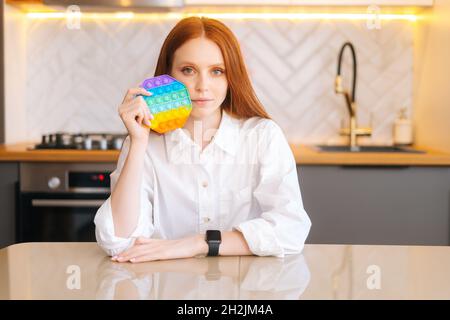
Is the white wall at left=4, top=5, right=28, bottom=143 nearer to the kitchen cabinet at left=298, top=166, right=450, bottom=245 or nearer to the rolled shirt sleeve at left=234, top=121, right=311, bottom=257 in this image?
the kitchen cabinet at left=298, top=166, right=450, bottom=245

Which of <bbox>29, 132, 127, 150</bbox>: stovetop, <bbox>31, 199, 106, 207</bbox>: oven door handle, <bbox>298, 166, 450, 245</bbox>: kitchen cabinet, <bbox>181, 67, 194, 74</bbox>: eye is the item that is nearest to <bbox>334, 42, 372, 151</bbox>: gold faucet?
<bbox>298, 166, 450, 245</bbox>: kitchen cabinet

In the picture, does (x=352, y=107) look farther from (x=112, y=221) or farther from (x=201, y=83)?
(x=112, y=221)

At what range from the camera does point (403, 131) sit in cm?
278

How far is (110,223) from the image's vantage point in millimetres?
1286

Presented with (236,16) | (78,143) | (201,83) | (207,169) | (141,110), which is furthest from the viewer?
(236,16)

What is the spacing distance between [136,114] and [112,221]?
0.23 m

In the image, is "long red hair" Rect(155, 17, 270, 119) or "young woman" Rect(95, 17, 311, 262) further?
"long red hair" Rect(155, 17, 270, 119)

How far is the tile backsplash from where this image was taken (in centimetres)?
284

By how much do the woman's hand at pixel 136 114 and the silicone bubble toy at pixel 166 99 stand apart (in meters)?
0.01

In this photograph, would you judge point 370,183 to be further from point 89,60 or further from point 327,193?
point 89,60

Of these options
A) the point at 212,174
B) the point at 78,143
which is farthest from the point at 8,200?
the point at 212,174

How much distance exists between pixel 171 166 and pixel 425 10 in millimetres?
1618

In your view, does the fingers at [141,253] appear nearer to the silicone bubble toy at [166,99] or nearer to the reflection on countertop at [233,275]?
the reflection on countertop at [233,275]
